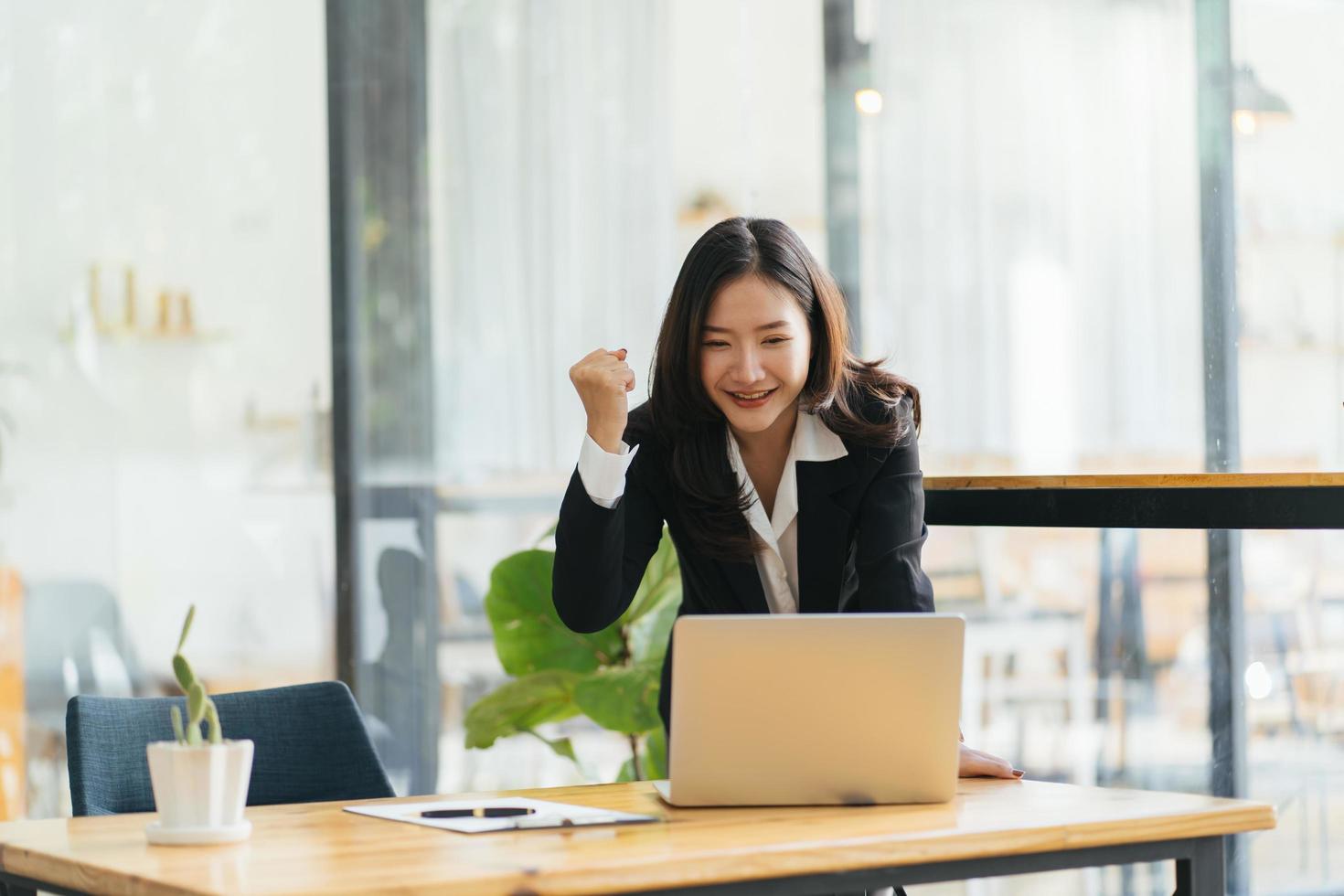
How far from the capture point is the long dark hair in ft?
7.79

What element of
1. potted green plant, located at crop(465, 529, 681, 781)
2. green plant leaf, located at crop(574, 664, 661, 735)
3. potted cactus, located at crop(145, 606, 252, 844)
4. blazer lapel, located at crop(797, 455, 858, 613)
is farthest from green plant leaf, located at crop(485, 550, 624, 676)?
potted cactus, located at crop(145, 606, 252, 844)

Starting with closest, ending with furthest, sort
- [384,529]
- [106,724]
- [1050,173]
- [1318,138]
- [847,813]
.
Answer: [847,813] < [106,724] < [1318,138] < [1050,173] < [384,529]

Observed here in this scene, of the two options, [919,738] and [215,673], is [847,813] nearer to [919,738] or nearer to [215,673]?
[919,738]

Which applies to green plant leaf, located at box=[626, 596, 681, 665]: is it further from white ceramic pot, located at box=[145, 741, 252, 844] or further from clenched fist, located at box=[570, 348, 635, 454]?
white ceramic pot, located at box=[145, 741, 252, 844]

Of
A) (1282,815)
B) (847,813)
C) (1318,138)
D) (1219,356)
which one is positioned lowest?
(1282,815)

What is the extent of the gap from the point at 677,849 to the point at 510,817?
0.28 meters

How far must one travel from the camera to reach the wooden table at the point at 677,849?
148 centimetres

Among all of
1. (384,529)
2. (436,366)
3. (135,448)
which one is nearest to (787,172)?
(436,366)

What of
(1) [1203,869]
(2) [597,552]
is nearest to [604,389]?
(2) [597,552]

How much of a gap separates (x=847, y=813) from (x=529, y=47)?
119 inches

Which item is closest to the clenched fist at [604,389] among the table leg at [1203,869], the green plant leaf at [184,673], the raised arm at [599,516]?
the raised arm at [599,516]

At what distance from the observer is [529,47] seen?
439cm

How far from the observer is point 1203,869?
178cm

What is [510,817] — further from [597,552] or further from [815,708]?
[597,552]
